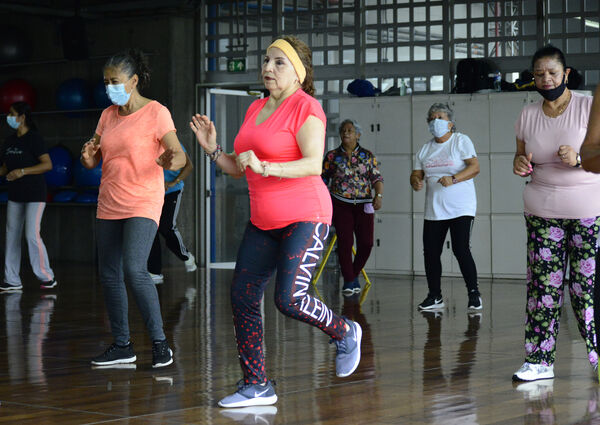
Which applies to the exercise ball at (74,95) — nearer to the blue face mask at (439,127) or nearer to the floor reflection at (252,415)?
the blue face mask at (439,127)

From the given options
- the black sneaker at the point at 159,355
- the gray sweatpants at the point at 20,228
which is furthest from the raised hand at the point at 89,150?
the gray sweatpants at the point at 20,228

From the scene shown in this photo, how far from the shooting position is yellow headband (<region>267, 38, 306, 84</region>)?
3920mm

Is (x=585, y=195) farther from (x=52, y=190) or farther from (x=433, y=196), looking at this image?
(x=52, y=190)

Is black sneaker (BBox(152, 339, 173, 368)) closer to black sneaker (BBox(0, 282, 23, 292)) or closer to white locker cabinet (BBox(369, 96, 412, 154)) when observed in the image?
black sneaker (BBox(0, 282, 23, 292))

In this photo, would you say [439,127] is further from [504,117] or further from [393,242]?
[393,242]

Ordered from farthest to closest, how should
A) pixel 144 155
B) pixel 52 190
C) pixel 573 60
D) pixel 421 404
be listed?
pixel 52 190 → pixel 573 60 → pixel 144 155 → pixel 421 404

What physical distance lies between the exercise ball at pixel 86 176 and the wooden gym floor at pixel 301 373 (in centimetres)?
414

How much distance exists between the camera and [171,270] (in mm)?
11438

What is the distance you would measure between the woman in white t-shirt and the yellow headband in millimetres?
3633

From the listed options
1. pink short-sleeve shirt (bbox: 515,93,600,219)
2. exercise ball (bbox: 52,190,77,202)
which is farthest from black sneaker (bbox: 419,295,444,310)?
exercise ball (bbox: 52,190,77,202)

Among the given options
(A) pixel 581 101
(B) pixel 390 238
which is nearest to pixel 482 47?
(B) pixel 390 238

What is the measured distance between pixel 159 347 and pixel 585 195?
2108mm

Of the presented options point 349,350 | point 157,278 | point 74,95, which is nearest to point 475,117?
point 157,278

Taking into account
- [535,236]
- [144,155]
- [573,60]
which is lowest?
[535,236]
